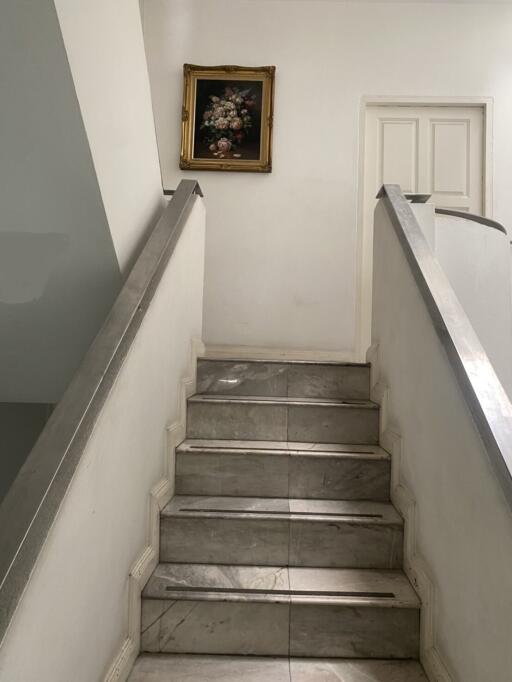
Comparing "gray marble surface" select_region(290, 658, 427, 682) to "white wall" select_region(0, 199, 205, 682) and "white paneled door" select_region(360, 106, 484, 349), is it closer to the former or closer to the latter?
"white wall" select_region(0, 199, 205, 682)

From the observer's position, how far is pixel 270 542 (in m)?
1.83

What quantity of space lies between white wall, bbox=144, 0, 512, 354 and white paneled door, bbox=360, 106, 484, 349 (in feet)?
0.45

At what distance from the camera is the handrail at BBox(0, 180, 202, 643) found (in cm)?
91

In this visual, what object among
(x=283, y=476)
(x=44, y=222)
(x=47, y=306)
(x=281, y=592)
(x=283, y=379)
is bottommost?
(x=281, y=592)

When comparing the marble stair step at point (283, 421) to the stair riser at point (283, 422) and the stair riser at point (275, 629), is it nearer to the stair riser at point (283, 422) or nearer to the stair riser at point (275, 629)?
the stair riser at point (283, 422)

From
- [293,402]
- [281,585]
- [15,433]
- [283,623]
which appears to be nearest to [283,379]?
[293,402]

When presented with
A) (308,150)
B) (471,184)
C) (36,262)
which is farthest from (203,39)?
(36,262)

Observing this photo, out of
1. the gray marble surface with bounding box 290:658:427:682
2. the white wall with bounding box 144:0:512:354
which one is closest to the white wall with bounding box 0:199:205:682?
the gray marble surface with bounding box 290:658:427:682

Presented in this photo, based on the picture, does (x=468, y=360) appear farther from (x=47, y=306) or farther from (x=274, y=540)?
(x=47, y=306)

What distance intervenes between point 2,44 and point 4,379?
5.36ft

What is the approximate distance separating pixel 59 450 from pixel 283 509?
1055 mm

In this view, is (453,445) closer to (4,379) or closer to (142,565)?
(142,565)

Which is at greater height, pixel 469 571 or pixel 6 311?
pixel 6 311

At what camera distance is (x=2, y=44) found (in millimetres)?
1347
